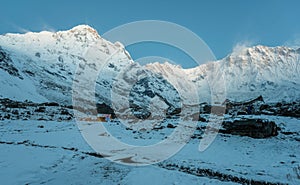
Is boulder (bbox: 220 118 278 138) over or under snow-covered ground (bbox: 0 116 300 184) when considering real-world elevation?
over

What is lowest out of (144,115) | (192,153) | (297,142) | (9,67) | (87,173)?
(87,173)

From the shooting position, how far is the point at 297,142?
72.1ft

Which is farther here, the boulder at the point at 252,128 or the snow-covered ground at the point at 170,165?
the boulder at the point at 252,128

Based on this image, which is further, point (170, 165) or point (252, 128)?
point (252, 128)

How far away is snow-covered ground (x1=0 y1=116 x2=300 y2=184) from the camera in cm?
1155

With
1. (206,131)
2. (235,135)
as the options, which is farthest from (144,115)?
(235,135)

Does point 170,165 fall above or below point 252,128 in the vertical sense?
below

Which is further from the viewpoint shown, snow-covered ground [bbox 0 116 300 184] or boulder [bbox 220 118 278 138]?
boulder [bbox 220 118 278 138]

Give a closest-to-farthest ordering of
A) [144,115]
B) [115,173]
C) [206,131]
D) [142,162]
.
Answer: [115,173], [142,162], [206,131], [144,115]

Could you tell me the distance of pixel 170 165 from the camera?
50.5 feet

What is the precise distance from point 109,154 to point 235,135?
1457cm

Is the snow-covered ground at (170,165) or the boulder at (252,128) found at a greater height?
the boulder at (252,128)

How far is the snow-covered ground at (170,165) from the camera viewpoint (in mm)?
11547

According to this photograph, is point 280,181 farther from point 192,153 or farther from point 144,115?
point 144,115
